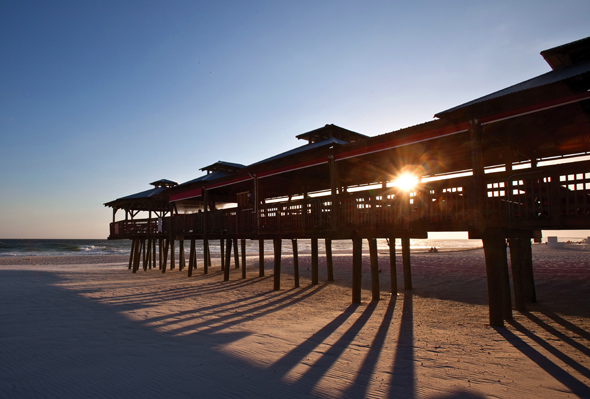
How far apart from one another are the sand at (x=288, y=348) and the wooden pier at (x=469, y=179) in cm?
137

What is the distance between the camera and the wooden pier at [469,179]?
6720 millimetres

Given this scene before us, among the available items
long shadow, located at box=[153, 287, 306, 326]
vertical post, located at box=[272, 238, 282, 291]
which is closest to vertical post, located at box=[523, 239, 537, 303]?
long shadow, located at box=[153, 287, 306, 326]

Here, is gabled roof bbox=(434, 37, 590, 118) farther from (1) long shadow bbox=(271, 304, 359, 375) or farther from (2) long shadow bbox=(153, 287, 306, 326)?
(2) long shadow bbox=(153, 287, 306, 326)

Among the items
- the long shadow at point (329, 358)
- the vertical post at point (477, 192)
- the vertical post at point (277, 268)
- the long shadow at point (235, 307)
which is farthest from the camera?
the vertical post at point (277, 268)

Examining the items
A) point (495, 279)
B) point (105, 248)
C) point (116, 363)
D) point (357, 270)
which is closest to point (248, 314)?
point (357, 270)

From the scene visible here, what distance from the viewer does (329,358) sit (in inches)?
227

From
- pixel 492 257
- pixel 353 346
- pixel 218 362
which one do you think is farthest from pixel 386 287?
pixel 218 362

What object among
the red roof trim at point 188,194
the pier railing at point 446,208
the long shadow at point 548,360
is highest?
the red roof trim at point 188,194

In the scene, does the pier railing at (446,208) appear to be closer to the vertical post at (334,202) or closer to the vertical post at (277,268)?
the vertical post at (334,202)

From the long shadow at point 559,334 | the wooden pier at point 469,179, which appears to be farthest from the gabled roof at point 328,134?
the long shadow at point 559,334

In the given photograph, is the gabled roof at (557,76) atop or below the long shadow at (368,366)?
atop

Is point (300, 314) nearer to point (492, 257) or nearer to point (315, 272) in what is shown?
point (492, 257)

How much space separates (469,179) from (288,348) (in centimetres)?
500

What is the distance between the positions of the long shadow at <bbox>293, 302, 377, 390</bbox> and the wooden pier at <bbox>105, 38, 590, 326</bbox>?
8.79 feet
